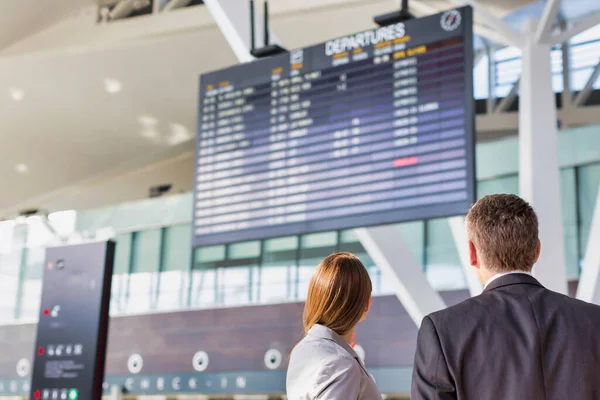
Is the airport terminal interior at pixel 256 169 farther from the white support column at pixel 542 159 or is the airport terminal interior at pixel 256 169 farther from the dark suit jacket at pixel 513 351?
the dark suit jacket at pixel 513 351

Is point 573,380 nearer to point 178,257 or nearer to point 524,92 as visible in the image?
point 524,92

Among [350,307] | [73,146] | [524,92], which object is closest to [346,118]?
[524,92]

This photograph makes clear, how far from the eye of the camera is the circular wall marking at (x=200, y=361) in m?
17.0

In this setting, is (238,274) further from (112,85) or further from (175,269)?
(112,85)

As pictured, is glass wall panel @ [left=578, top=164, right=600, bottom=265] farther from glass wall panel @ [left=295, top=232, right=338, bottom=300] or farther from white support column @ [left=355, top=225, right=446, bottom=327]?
white support column @ [left=355, top=225, right=446, bottom=327]

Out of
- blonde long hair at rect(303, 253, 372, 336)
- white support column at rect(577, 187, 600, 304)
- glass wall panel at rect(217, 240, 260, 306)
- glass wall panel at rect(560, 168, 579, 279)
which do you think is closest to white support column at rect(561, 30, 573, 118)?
glass wall panel at rect(560, 168, 579, 279)

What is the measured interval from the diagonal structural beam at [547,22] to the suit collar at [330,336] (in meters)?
6.45

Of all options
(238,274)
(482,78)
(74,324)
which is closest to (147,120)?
(238,274)

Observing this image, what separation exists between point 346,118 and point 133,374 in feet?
39.4

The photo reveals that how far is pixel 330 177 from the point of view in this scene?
7.20m

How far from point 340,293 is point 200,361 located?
15.0m

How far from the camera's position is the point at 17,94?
16906 millimetres

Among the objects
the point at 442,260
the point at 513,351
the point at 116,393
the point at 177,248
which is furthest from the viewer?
the point at 116,393

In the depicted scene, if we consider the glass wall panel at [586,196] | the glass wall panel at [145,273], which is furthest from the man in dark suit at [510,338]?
the glass wall panel at [145,273]
